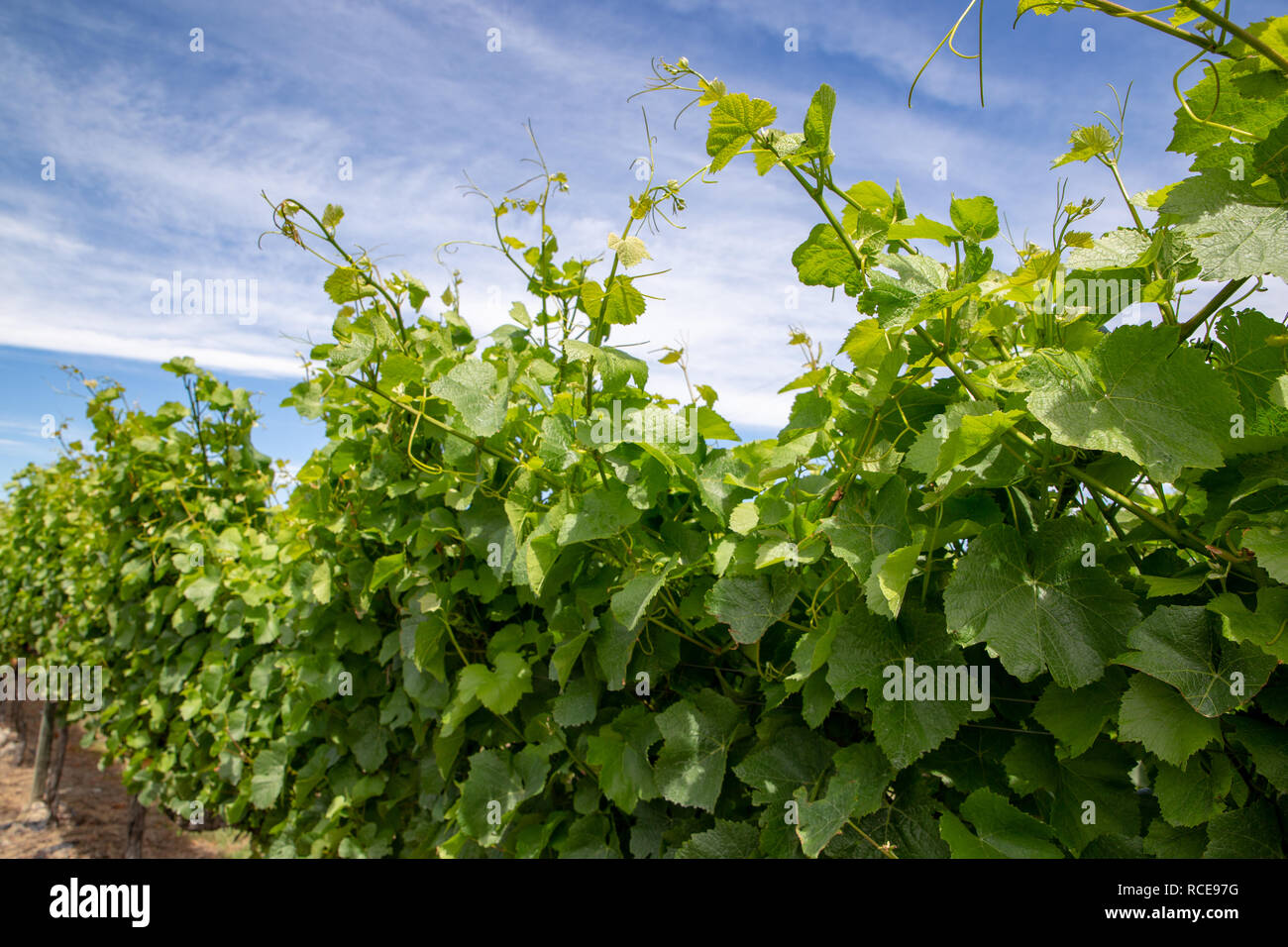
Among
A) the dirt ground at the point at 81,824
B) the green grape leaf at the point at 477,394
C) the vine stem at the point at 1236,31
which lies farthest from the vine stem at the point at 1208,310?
the dirt ground at the point at 81,824

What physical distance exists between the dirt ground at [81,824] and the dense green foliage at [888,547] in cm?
595

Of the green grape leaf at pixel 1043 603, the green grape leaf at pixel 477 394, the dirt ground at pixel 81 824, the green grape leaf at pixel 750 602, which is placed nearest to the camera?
the green grape leaf at pixel 1043 603

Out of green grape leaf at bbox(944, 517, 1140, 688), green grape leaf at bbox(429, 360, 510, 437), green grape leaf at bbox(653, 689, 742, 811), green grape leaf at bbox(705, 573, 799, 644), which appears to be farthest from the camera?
green grape leaf at bbox(429, 360, 510, 437)

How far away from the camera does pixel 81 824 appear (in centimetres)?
930

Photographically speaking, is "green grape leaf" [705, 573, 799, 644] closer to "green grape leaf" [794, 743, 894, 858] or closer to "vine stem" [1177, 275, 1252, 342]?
"green grape leaf" [794, 743, 894, 858]

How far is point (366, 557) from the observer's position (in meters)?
2.72

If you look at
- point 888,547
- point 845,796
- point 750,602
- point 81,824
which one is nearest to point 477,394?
point 750,602

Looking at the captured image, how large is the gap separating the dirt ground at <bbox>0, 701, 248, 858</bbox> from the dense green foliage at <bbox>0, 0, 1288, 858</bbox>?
595 centimetres

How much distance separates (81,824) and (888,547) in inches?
454

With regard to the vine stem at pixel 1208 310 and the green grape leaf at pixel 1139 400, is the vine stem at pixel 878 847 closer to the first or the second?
the green grape leaf at pixel 1139 400

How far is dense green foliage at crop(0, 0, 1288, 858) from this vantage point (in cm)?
100

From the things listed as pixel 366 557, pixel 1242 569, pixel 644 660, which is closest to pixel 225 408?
pixel 366 557

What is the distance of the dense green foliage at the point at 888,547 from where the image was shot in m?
1.00

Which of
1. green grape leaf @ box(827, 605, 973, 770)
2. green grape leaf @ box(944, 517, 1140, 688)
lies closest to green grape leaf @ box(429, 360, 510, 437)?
green grape leaf @ box(827, 605, 973, 770)
